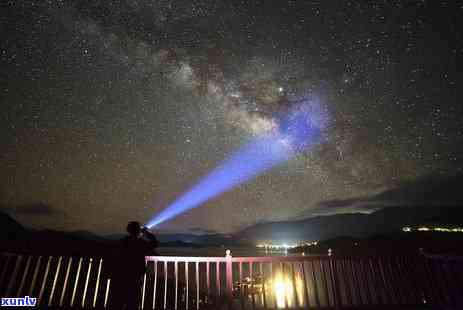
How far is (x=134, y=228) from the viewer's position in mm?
4316

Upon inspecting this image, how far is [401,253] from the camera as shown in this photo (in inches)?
265

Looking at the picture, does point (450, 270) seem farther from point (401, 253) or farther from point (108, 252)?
point (108, 252)

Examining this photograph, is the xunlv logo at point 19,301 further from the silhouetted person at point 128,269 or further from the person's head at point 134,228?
the person's head at point 134,228

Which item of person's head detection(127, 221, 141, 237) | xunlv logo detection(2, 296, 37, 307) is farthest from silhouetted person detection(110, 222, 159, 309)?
xunlv logo detection(2, 296, 37, 307)

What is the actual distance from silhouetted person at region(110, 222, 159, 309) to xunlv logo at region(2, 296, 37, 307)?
75.2 inches

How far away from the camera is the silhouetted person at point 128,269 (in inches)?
161

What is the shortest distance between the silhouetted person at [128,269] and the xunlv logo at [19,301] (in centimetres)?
191

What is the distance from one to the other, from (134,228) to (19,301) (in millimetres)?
2620

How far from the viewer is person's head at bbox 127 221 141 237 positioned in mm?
4297

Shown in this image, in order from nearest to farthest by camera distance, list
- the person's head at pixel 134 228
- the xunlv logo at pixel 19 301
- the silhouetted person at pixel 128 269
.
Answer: the silhouetted person at pixel 128 269 → the person's head at pixel 134 228 → the xunlv logo at pixel 19 301

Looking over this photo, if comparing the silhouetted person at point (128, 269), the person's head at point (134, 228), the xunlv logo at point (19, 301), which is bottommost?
the xunlv logo at point (19, 301)

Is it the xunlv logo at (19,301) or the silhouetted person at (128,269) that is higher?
the silhouetted person at (128,269)

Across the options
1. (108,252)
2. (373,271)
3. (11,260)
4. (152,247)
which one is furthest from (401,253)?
(11,260)

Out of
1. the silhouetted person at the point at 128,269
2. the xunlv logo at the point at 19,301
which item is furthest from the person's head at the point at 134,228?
the xunlv logo at the point at 19,301
